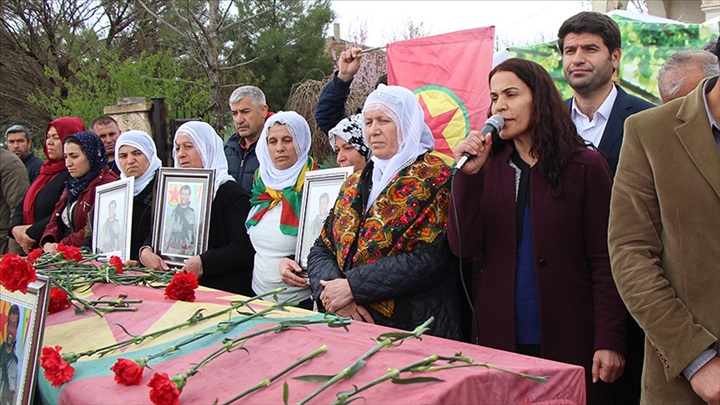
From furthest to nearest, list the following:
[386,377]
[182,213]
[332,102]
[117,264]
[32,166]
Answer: [32,166]
[332,102]
[182,213]
[117,264]
[386,377]

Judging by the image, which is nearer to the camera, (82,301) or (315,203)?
(82,301)

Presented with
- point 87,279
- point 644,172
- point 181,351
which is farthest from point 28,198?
point 644,172

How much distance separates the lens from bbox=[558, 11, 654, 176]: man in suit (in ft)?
10.5

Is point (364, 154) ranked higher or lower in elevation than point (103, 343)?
higher

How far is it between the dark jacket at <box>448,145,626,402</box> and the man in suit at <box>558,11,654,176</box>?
→ 652 mm

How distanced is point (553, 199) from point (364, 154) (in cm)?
155

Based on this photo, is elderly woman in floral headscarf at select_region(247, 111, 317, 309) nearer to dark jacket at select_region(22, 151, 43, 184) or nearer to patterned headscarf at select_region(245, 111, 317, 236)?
patterned headscarf at select_region(245, 111, 317, 236)

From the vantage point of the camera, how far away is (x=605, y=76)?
10.6 ft

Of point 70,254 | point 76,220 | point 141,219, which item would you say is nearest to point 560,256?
point 70,254

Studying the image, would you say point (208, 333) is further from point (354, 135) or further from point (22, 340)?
point (354, 135)

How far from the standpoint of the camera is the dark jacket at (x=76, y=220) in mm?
4570

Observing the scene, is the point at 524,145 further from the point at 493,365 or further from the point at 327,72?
the point at 327,72

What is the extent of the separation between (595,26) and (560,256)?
127 cm

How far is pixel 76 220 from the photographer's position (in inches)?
186
